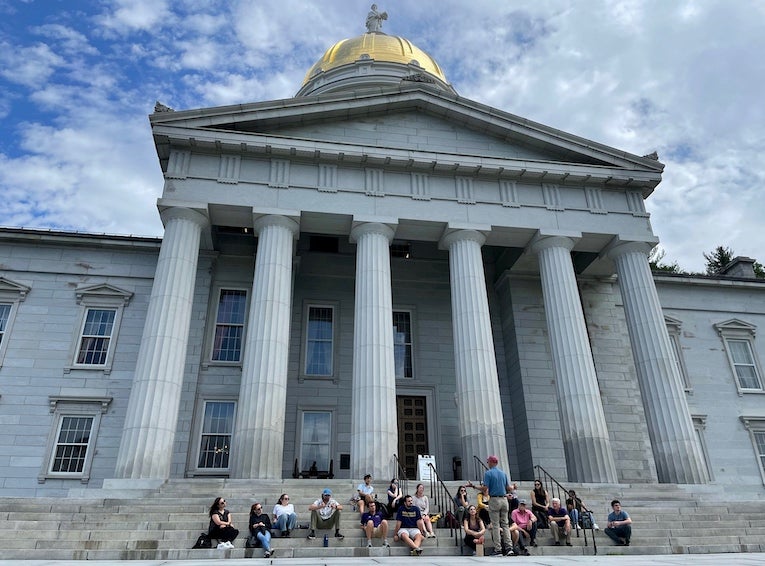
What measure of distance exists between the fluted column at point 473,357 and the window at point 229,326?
353 inches

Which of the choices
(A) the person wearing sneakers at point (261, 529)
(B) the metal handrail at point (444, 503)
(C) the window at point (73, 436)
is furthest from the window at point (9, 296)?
(B) the metal handrail at point (444, 503)

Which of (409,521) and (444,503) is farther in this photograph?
(444,503)

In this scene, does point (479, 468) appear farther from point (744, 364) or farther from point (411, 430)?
point (744, 364)

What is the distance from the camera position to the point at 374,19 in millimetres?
49125

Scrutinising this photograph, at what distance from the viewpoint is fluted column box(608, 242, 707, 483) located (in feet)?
64.0

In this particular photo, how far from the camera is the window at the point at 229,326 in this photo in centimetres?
2386

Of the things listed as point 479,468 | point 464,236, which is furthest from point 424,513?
point 464,236

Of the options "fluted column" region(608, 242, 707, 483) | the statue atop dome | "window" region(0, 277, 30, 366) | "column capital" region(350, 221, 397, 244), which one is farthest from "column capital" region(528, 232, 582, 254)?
the statue atop dome

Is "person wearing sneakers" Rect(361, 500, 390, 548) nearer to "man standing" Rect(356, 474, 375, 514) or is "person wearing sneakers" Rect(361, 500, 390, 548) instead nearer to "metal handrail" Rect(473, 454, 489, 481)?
"man standing" Rect(356, 474, 375, 514)

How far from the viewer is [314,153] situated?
71.6 ft

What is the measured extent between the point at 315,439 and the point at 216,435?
3.79 metres

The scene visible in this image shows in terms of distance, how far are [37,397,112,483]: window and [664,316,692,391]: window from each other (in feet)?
81.1

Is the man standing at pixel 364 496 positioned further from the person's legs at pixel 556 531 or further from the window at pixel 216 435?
the window at pixel 216 435

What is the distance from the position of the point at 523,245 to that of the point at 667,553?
1319 cm
